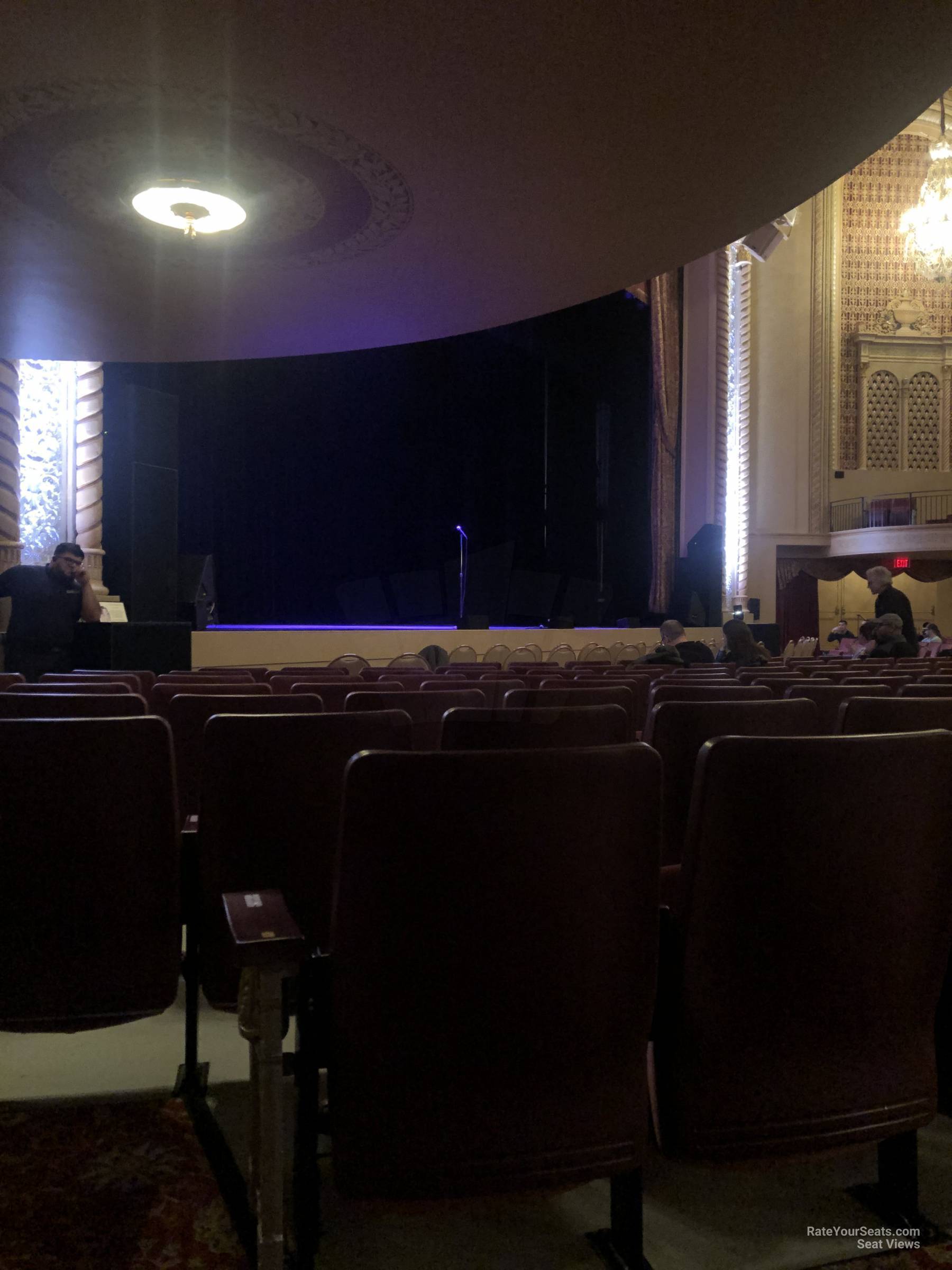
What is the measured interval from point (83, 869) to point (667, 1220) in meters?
1.14

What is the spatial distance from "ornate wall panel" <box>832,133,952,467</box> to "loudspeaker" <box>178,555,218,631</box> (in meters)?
14.7

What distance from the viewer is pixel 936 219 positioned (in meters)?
17.0

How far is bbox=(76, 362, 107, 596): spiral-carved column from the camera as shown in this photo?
7.82 metres

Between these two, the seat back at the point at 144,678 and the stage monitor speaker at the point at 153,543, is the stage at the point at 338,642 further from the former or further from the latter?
the seat back at the point at 144,678

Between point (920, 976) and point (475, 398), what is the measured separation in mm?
12769

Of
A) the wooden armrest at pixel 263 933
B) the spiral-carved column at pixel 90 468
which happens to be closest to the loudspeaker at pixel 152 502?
the spiral-carved column at pixel 90 468

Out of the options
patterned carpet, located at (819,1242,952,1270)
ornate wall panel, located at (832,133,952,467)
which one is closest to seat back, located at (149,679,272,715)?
patterned carpet, located at (819,1242,952,1270)

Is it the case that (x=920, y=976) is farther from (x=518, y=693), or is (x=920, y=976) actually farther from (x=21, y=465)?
(x=21, y=465)

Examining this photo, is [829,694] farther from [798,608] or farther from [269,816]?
[798,608]

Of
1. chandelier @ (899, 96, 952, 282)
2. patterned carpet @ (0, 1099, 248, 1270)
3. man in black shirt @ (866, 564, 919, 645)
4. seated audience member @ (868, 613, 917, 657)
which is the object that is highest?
chandelier @ (899, 96, 952, 282)

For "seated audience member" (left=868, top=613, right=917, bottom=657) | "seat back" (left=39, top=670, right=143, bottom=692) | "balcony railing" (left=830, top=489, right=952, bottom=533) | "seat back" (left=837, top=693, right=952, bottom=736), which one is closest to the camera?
"seat back" (left=837, top=693, right=952, bottom=736)

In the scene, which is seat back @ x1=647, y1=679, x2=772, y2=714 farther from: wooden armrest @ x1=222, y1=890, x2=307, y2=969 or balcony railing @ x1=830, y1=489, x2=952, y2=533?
balcony railing @ x1=830, y1=489, x2=952, y2=533

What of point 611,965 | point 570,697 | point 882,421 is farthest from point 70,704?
point 882,421

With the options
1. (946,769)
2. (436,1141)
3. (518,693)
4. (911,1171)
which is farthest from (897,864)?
(518,693)
